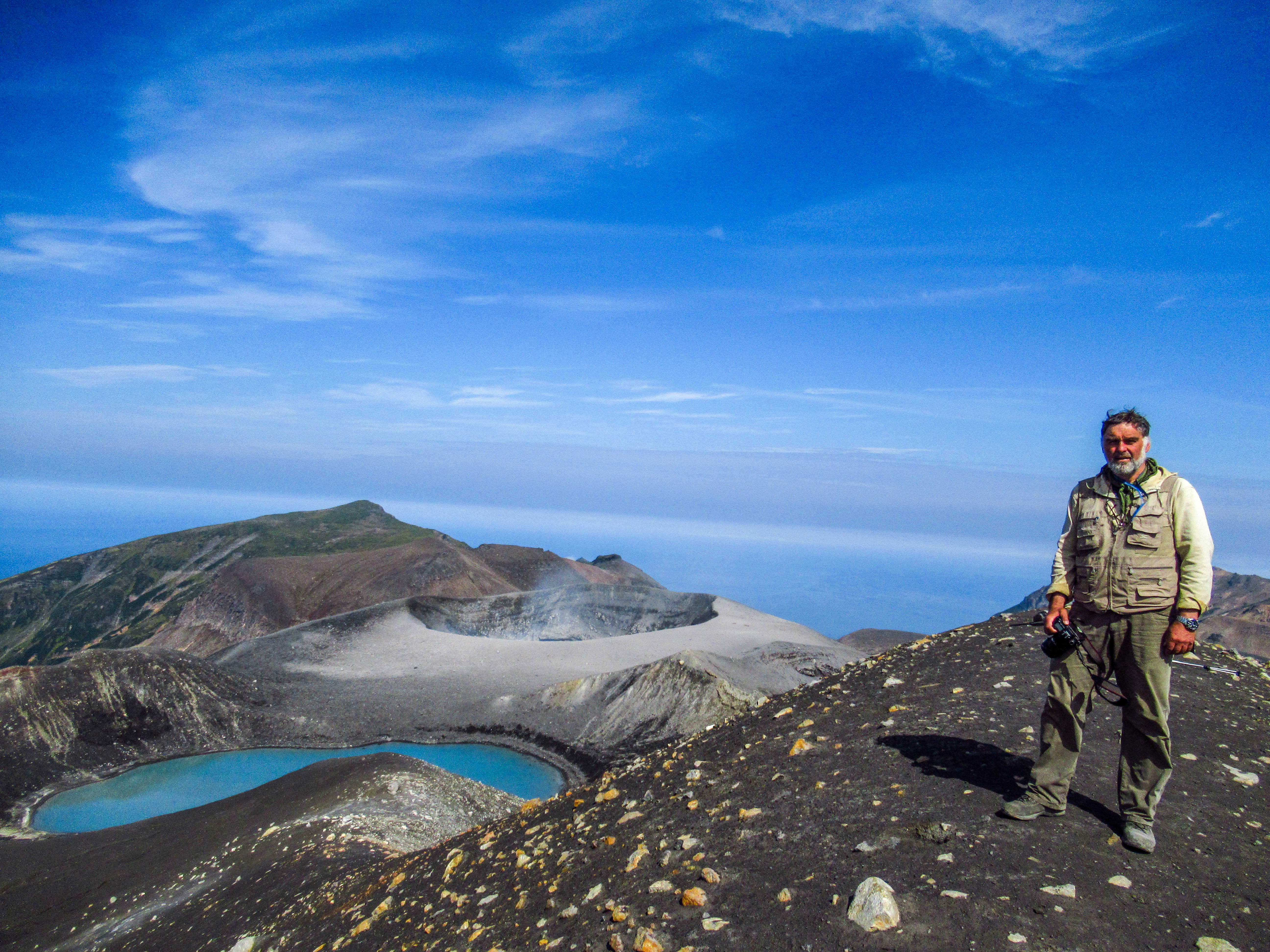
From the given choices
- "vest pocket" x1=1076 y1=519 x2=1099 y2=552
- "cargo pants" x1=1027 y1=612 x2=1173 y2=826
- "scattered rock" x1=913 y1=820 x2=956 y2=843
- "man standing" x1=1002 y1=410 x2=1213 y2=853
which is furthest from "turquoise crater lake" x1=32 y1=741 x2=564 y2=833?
"vest pocket" x1=1076 y1=519 x2=1099 y2=552

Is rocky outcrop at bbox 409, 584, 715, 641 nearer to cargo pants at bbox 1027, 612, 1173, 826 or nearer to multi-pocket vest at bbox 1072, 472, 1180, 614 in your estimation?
cargo pants at bbox 1027, 612, 1173, 826

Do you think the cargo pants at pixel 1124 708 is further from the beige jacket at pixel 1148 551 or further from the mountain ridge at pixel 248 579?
the mountain ridge at pixel 248 579

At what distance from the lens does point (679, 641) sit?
5184 centimetres

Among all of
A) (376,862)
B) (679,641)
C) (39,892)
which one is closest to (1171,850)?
(376,862)

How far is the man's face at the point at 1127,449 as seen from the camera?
209 inches

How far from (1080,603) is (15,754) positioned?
40502 mm

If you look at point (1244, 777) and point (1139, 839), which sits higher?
point (1139, 839)

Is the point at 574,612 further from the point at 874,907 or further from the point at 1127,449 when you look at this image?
the point at 1127,449

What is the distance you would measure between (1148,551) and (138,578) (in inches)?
5451

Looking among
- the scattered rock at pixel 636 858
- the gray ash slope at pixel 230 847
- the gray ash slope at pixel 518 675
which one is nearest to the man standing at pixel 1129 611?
the scattered rock at pixel 636 858

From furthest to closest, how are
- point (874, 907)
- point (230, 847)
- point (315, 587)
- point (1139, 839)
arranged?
point (315, 587), point (230, 847), point (1139, 839), point (874, 907)

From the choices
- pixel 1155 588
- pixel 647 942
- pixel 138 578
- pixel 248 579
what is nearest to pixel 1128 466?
pixel 1155 588

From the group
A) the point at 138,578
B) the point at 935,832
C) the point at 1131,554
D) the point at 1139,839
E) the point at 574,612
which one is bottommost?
the point at 138,578

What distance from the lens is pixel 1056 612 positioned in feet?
17.8
